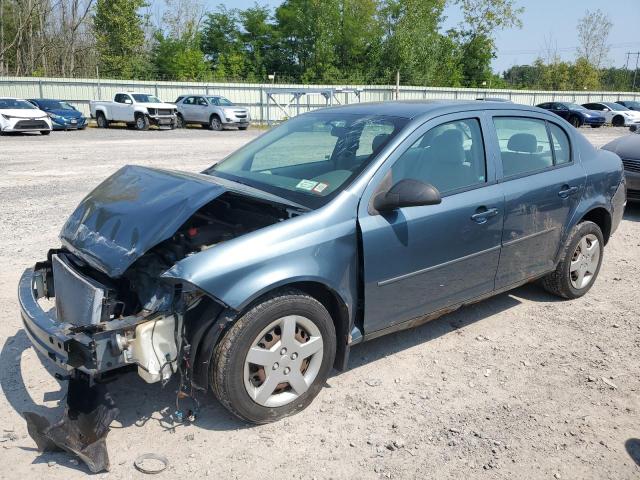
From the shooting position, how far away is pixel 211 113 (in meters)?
28.2

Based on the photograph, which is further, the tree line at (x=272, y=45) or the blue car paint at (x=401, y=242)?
the tree line at (x=272, y=45)

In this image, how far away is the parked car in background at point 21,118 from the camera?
20.8m

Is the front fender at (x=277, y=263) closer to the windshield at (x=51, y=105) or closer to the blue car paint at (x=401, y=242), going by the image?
the blue car paint at (x=401, y=242)

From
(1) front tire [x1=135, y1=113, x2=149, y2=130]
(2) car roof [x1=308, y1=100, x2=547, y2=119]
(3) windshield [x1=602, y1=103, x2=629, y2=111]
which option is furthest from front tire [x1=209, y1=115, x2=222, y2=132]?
(2) car roof [x1=308, y1=100, x2=547, y2=119]

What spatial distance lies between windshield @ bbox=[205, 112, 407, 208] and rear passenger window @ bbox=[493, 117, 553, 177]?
3.13ft

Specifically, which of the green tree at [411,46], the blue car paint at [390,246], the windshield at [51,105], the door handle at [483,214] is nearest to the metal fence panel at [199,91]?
the windshield at [51,105]

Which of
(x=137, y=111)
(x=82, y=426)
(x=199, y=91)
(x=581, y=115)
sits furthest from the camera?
Result: (x=199, y=91)

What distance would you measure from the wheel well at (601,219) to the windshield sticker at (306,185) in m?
2.73

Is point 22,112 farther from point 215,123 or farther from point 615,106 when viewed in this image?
point 615,106

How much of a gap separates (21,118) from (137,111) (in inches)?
249

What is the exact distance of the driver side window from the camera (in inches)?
141

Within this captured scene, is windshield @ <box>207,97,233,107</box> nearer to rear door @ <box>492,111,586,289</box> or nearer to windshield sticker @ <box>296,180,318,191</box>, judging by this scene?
rear door @ <box>492,111,586,289</box>

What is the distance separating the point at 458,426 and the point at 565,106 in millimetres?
32475

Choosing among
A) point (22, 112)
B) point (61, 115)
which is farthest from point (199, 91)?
point (22, 112)
